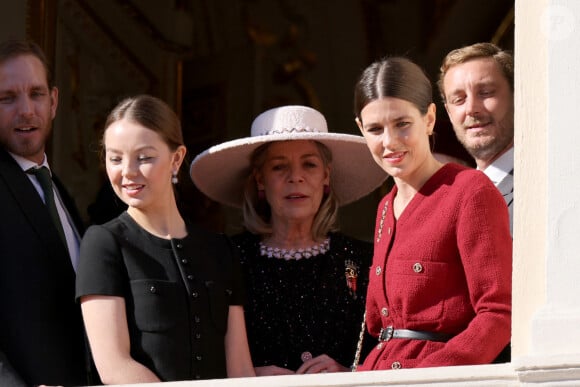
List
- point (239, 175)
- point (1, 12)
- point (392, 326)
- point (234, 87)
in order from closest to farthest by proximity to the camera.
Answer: point (392, 326) → point (239, 175) → point (1, 12) → point (234, 87)

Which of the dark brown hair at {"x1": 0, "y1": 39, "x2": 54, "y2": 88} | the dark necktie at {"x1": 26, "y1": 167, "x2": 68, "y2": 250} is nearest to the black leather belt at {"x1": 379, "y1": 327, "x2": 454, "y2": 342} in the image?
the dark necktie at {"x1": 26, "y1": 167, "x2": 68, "y2": 250}

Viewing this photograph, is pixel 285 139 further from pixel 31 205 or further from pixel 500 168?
pixel 31 205

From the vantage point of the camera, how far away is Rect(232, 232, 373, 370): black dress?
5082mm

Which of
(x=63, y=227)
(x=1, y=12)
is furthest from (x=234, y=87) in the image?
(x=63, y=227)

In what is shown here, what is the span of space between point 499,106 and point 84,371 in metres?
1.66

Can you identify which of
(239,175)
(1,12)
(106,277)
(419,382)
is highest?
(1,12)

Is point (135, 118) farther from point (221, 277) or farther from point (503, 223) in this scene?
point (503, 223)

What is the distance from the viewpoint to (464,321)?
14.4ft

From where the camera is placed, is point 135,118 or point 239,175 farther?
point 239,175

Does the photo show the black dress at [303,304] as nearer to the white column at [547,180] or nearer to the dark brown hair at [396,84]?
the dark brown hair at [396,84]

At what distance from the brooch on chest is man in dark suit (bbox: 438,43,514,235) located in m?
0.56

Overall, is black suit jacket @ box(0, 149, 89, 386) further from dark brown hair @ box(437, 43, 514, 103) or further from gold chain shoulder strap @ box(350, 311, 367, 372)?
dark brown hair @ box(437, 43, 514, 103)

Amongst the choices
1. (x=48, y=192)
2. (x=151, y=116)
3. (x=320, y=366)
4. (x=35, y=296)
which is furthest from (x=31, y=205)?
(x=320, y=366)

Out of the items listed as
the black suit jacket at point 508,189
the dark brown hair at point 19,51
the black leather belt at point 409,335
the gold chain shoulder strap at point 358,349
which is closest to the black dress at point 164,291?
the gold chain shoulder strap at point 358,349
